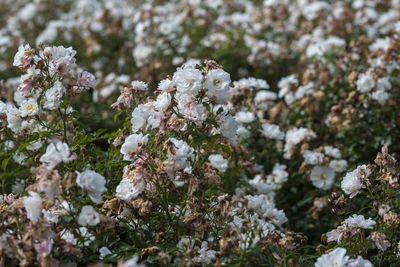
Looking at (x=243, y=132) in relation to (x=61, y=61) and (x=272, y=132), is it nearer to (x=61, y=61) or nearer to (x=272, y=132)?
(x=272, y=132)

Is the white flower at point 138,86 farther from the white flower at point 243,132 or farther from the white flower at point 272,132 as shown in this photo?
the white flower at point 272,132

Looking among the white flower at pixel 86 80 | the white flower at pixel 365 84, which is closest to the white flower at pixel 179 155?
the white flower at pixel 86 80

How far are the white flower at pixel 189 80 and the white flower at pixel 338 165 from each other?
5.51ft

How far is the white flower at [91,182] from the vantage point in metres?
2.01

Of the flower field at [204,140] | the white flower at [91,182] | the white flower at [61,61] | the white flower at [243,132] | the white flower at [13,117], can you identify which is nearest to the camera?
the white flower at [91,182]

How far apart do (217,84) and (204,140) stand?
0.28 metres

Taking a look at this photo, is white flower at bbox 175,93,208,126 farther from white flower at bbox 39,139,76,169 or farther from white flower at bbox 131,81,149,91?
white flower at bbox 39,139,76,169

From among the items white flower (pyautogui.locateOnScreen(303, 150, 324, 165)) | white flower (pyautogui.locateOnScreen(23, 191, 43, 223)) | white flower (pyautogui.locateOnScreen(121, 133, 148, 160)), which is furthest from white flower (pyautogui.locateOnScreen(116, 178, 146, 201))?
white flower (pyautogui.locateOnScreen(303, 150, 324, 165))

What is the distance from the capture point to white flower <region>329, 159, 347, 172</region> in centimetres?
360

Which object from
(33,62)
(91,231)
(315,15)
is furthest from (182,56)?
(91,231)

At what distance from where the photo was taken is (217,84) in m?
2.33

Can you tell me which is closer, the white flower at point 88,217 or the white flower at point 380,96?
the white flower at point 88,217

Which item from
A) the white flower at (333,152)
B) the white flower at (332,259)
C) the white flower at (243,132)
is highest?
the white flower at (243,132)

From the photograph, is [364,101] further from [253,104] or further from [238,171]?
[238,171]
